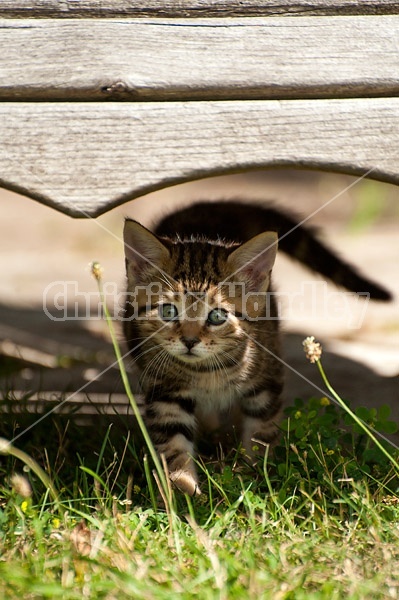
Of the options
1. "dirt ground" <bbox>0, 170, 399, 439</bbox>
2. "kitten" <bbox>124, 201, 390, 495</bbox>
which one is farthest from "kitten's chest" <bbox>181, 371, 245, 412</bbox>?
"dirt ground" <bbox>0, 170, 399, 439</bbox>

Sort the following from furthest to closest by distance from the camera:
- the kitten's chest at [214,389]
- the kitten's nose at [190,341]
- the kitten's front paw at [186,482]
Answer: the kitten's chest at [214,389] < the kitten's nose at [190,341] < the kitten's front paw at [186,482]

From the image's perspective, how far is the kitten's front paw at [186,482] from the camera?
2.47 m

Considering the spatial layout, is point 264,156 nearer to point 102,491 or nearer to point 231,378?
point 231,378

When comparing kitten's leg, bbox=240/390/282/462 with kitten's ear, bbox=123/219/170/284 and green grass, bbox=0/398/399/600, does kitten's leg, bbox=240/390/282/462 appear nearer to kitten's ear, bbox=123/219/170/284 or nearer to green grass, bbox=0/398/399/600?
green grass, bbox=0/398/399/600

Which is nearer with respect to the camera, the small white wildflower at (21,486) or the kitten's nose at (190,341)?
the small white wildflower at (21,486)

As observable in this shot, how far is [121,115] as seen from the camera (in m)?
2.24

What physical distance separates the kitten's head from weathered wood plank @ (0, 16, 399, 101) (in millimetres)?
530

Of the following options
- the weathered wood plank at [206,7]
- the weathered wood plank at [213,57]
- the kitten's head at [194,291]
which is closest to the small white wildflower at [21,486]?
the kitten's head at [194,291]

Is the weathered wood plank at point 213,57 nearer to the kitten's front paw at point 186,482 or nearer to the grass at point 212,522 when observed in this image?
the grass at point 212,522

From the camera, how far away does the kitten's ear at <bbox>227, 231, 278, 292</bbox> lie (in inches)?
105

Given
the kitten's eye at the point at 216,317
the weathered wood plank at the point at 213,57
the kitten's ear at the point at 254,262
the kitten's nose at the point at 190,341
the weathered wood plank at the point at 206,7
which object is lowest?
the kitten's nose at the point at 190,341

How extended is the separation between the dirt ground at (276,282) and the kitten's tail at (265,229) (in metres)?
0.15

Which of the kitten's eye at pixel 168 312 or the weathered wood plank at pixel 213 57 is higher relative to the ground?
the weathered wood plank at pixel 213 57

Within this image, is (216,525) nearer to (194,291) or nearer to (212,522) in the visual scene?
(212,522)
